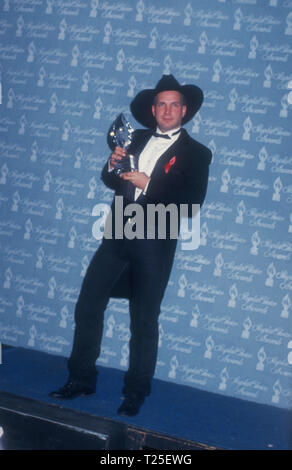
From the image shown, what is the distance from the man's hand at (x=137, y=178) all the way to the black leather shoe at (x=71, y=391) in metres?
1.15

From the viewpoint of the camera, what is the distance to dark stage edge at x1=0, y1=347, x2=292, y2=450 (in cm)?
191

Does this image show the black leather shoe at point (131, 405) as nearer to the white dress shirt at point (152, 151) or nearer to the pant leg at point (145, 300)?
the pant leg at point (145, 300)

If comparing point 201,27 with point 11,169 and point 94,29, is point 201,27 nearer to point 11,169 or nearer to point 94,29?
point 94,29

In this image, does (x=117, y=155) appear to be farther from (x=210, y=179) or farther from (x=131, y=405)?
(x=131, y=405)

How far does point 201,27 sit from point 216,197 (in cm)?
114

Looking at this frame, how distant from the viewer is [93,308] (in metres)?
2.23

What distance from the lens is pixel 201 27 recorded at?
2.68 metres

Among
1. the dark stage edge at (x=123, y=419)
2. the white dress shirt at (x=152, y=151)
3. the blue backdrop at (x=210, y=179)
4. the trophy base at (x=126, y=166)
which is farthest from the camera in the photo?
the blue backdrop at (x=210, y=179)

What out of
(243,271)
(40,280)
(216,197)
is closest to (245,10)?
(216,197)

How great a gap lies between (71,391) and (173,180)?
1279 mm

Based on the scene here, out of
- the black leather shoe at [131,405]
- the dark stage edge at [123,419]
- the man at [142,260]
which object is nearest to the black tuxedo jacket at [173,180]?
the man at [142,260]

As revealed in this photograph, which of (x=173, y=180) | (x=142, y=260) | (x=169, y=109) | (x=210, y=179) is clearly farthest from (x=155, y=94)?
(x=142, y=260)

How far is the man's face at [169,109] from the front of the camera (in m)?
2.26
